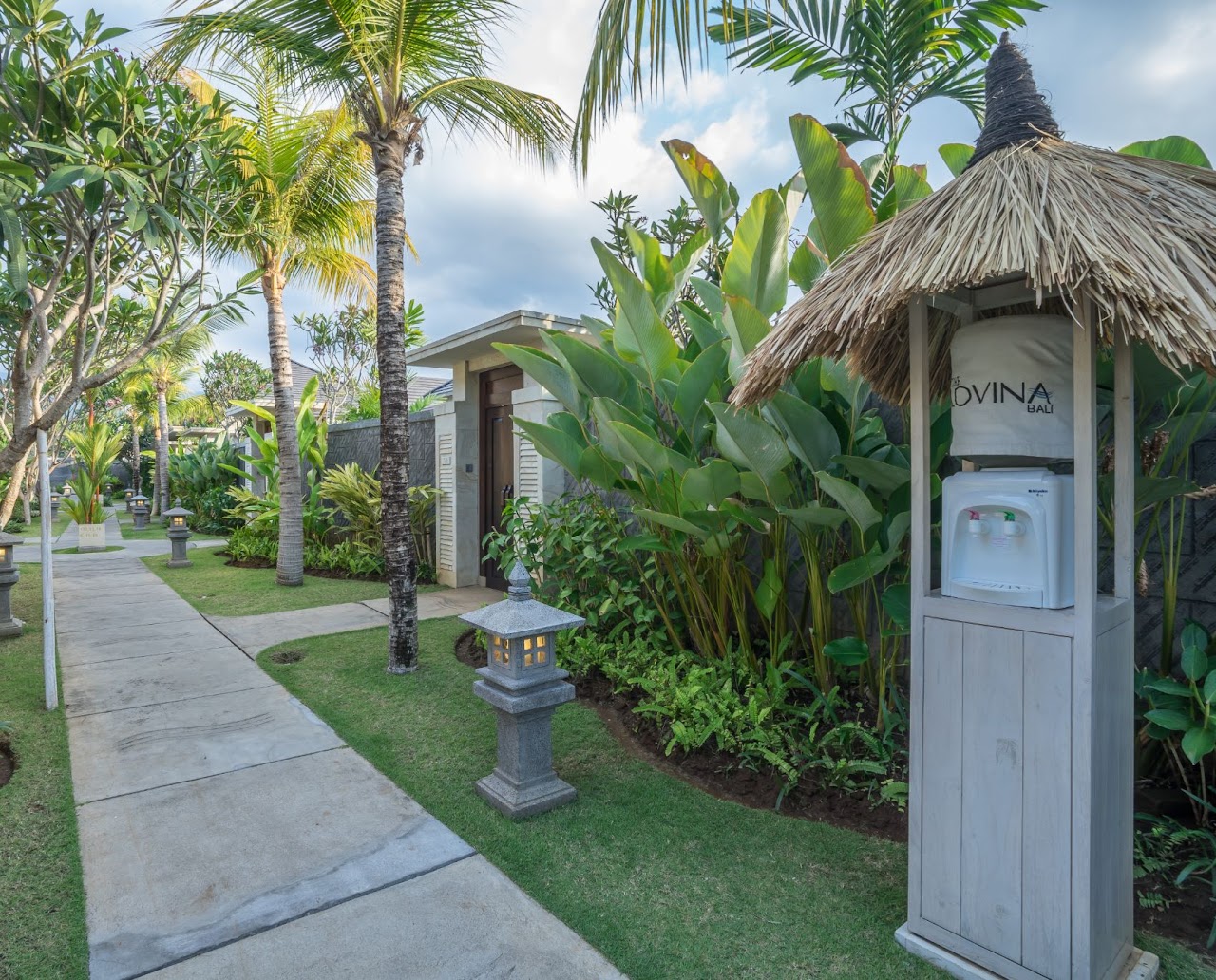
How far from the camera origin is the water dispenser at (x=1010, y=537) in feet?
6.59

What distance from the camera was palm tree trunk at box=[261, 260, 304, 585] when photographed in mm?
8844

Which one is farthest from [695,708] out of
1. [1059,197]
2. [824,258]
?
[1059,197]

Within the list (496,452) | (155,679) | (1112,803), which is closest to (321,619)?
(155,679)

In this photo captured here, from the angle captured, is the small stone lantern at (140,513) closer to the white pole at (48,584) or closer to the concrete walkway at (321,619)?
the concrete walkway at (321,619)

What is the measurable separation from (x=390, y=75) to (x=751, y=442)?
12.9 ft

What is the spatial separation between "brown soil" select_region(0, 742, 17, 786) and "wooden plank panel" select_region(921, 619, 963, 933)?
3.98 meters

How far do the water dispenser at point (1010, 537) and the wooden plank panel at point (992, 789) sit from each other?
125mm

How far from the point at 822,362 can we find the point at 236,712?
3895 mm

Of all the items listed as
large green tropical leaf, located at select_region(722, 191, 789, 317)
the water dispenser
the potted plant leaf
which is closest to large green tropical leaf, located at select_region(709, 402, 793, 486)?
A: large green tropical leaf, located at select_region(722, 191, 789, 317)

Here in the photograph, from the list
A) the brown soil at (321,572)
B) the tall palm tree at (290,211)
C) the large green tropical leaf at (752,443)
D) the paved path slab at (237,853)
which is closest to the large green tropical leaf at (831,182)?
the large green tropical leaf at (752,443)

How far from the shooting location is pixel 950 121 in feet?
17.4

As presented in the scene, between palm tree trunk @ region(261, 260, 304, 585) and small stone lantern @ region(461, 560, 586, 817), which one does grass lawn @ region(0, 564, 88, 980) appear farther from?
palm tree trunk @ region(261, 260, 304, 585)

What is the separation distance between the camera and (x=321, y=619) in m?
6.79

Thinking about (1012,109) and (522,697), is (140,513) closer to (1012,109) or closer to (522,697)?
(522,697)
